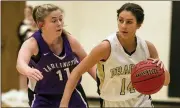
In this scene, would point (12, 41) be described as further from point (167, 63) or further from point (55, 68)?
point (55, 68)

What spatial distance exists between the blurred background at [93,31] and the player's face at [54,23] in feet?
8.19

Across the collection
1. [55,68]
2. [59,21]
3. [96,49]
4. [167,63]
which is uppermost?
[59,21]

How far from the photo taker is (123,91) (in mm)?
3049

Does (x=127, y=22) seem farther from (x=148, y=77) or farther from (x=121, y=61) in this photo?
(x=148, y=77)

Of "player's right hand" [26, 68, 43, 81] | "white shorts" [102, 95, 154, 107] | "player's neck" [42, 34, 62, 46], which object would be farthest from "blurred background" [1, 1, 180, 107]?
"player's right hand" [26, 68, 43, 81]

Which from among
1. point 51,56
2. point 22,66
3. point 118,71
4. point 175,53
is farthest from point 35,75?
point 175,53

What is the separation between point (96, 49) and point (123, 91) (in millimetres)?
458

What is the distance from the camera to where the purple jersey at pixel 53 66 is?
3.19 m

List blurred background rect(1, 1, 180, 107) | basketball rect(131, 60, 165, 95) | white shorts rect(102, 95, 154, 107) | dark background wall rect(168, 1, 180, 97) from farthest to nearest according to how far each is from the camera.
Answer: blurred background rect(1, 1, 180, 107) → dark background wall rect(168, 1, 180, 97) → white shorts rect(102, 95, 154, 107) → basketball rect(131, 60, 165, 95)

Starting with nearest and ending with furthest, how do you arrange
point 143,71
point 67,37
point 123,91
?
point 143,71
point 123,91
point 67,37

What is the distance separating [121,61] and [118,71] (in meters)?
0.09

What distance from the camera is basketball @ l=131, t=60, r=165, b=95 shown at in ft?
9.12

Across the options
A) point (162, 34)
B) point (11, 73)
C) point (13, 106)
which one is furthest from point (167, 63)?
point (11, 73)

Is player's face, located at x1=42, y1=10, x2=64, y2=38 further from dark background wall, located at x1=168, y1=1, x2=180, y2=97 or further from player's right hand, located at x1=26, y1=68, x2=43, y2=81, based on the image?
dark background wall, located at x1=168, y1=1, x2=180, y2=97
